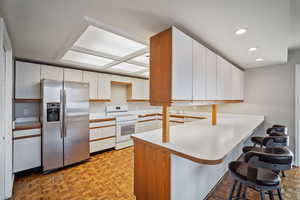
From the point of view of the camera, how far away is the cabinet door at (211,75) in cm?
183

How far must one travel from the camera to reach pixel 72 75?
3.05 m

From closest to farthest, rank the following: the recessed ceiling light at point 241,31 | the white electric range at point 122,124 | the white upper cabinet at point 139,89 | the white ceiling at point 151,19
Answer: the white ceiling at point 151,19
the recessed ceiling light at point 241,31
the white electric range at point 122,124
the white upper cabinet at point 139,89

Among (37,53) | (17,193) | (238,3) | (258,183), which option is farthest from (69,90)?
(258,183)

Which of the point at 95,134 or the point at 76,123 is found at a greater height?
the point at 76,123

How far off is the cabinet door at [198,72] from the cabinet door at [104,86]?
2.65m

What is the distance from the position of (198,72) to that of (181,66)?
371 mm

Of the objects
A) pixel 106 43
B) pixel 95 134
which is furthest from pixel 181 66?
pixel 95 134

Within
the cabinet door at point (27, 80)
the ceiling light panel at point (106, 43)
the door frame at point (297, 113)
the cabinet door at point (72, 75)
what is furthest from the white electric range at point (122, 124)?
the door frame at point (297, 113)

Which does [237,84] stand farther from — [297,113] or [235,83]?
[297,113]

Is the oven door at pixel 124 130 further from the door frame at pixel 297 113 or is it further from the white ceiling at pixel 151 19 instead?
the door frame at pixel 297 113

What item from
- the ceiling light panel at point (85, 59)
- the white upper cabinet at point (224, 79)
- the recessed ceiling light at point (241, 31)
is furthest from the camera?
the ceiling light panel at point (85, 59)

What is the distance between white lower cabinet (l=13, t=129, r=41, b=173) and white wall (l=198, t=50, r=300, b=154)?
4.60 metres

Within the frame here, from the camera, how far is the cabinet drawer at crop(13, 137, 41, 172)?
2273mm

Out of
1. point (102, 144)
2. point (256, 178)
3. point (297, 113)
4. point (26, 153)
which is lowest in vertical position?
point (102, 144)
